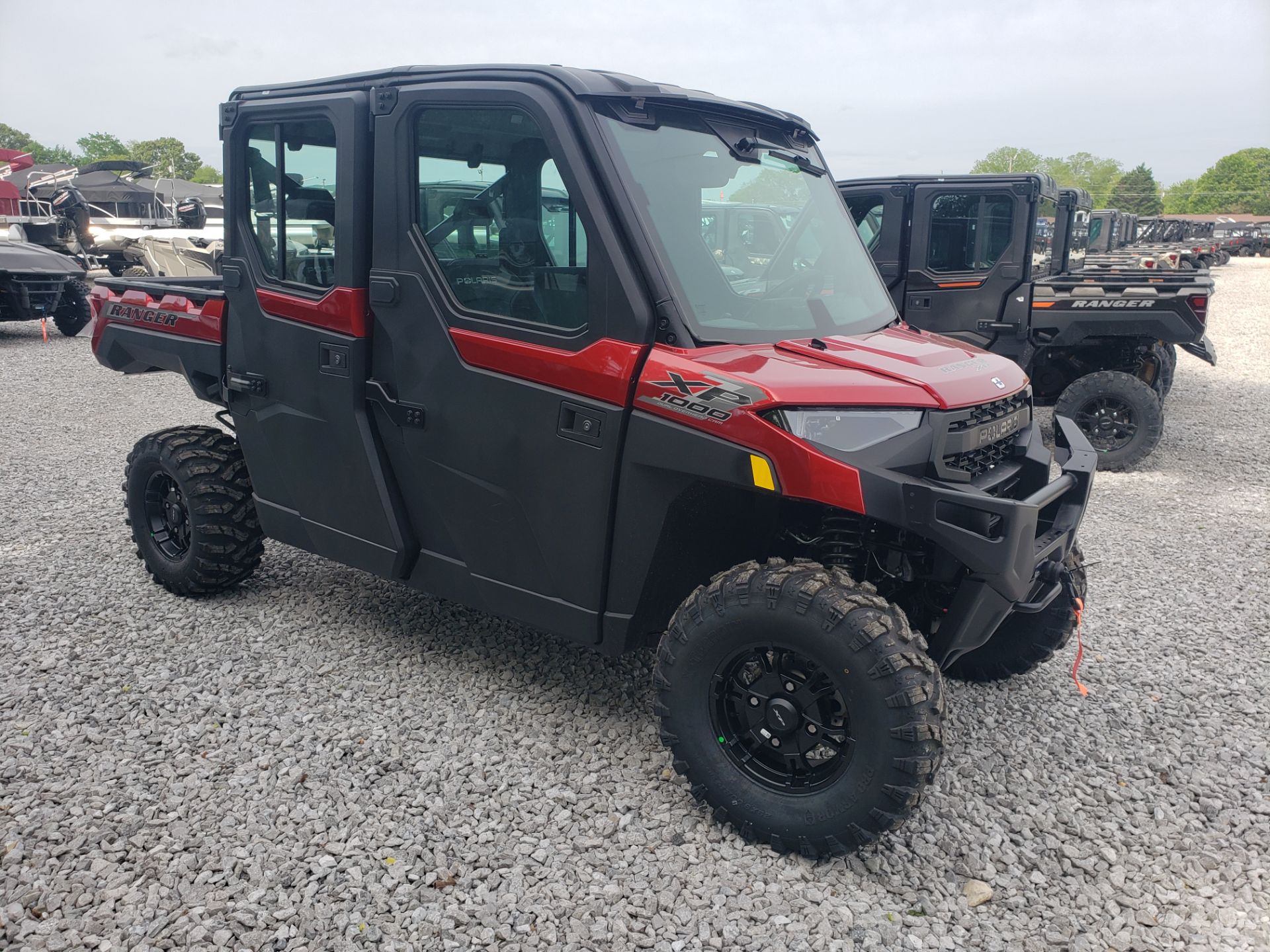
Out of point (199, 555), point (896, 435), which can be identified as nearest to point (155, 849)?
point (199, 555)

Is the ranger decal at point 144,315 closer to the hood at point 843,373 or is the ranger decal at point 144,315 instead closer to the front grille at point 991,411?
the hood at point 843,373

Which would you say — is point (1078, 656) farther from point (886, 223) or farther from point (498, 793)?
point (886, 223)

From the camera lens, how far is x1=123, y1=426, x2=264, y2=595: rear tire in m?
4.47

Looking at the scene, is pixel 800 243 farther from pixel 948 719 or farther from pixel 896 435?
pixel 948 719

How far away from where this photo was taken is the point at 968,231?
820 cm

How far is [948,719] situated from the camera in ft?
12.3

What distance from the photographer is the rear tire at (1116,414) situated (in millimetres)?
7812

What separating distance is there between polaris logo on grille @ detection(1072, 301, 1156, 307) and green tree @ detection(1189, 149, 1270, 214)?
114 metres

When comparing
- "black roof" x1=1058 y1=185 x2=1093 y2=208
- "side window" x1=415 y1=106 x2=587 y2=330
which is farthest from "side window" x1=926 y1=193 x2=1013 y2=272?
"side window" x1=415 y1=106 x2=587 y2=330

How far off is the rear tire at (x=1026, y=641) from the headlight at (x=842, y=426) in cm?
131

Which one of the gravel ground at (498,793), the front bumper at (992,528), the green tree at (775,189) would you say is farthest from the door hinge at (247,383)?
the front bumper at (992,528)

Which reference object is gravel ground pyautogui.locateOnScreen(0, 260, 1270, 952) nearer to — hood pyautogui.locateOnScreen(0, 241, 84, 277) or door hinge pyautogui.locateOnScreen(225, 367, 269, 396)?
door hinge pyautogui.locateOnScreen(225, 367, 269, 396)

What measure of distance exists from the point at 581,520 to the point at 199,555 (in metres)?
2.31

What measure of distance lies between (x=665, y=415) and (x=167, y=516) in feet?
10.2
